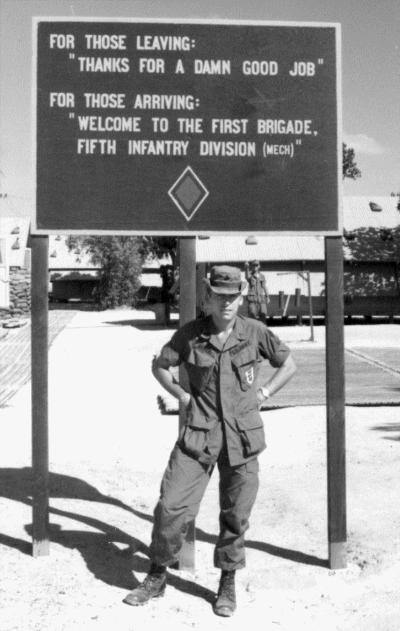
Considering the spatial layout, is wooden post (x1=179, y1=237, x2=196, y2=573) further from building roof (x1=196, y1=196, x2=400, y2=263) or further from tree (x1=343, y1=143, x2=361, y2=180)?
tree (x1=343, y1=143, x2=361, y2=180)

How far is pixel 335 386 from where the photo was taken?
18.9ft

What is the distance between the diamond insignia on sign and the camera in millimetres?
5805

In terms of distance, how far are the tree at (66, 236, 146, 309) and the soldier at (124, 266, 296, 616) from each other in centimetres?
4674

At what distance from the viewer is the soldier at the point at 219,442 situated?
16.4ft

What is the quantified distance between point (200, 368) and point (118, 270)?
155 ft

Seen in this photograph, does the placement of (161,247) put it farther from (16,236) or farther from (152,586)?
(152,586)

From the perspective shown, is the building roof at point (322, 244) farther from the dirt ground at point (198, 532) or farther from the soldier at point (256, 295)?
the dirt ground at point (198, 532)

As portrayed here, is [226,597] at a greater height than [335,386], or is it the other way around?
[335,386]

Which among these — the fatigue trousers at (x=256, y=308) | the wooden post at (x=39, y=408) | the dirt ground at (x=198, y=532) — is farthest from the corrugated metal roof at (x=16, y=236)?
the wooden post at (x=39, y=408)

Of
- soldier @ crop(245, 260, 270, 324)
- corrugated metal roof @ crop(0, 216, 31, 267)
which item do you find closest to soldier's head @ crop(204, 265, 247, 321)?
soldier @ crop(245, 260, 270, 324)

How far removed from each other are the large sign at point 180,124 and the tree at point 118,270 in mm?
45889

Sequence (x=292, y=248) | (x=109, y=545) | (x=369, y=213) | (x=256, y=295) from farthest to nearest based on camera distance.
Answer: (x=369, y=213)
(x=292, y=248)
(x=256, y=295)
(x=109, y=545)

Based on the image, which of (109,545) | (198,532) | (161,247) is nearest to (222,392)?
(109,545)

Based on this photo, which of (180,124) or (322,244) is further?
(322,244)
